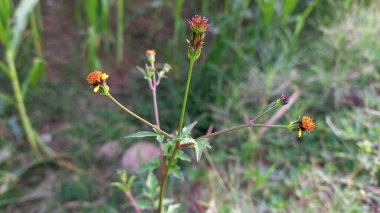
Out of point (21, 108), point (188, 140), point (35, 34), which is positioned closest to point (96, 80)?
point (188, 140)

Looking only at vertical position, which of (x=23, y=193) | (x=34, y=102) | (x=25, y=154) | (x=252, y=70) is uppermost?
(x=252, y=70)

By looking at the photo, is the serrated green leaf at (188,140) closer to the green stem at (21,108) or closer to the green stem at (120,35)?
the green stem at (21,108)

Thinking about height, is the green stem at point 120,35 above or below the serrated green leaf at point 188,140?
above

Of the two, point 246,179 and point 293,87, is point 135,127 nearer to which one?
point 246,179

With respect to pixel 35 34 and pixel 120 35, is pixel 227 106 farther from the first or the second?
pixel 35 34

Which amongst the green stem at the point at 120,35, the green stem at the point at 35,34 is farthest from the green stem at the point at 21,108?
the green stem at the point at 120,35

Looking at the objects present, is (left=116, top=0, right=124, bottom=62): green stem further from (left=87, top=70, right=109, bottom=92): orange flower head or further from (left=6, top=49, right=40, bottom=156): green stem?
(left=87, top=70, right=109, bottom=92): orange flower head

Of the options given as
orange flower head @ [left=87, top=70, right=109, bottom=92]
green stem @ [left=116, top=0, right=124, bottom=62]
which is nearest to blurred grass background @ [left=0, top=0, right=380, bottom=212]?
green stem @ [left=116, top=0, right=124, bottom=62]

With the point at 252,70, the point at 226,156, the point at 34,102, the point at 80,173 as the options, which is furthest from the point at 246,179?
the point at 34,102
